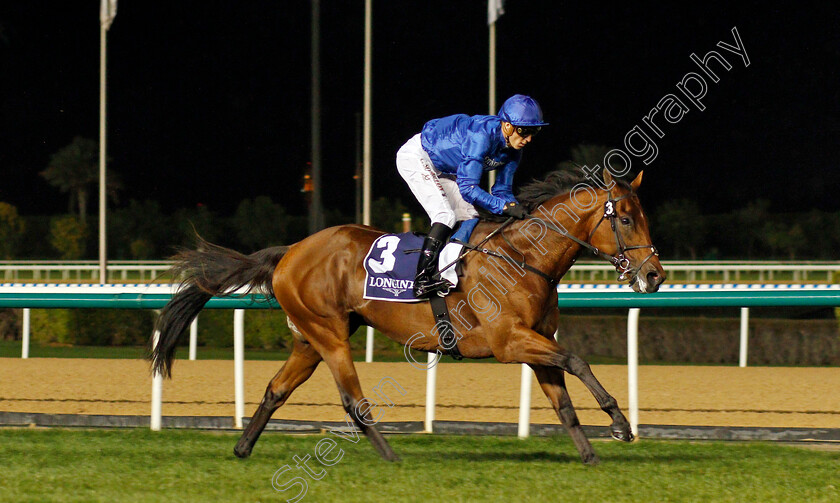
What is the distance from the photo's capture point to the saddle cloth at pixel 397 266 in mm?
4156

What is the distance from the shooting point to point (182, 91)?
3862 centimetres

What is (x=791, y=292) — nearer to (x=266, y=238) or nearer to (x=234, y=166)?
(x=266, y=238)

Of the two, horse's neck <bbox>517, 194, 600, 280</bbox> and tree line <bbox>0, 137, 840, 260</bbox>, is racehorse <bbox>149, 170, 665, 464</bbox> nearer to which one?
horse's neck <bbox>517, 194, 600, 280</bbox>

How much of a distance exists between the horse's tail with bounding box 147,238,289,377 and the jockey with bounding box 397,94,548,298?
793 mm

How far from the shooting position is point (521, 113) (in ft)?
13.3

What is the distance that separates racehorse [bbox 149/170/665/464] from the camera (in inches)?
154

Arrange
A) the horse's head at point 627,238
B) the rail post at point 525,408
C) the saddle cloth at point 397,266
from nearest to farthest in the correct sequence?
1. the horse's head at point 627,238
2. the saddle cloth at point 397,266
3. the rail post at point 525,408

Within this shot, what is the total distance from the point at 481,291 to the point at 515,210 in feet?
1.19

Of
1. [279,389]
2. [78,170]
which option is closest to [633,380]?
[279,389]

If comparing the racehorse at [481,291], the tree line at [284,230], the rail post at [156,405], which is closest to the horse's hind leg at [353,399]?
the racehorse at [481,291]

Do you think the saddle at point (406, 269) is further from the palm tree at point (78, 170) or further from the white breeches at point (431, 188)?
the palm tree at point (78, 170)

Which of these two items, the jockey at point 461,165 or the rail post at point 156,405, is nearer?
the jockey at point 461,165

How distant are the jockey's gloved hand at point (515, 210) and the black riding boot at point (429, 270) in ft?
0.98

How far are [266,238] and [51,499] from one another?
2913 centimetres
